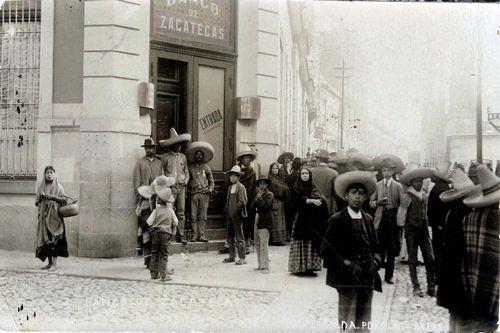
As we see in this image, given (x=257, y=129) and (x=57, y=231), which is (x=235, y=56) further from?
(x=57, y=231)

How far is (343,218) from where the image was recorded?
5.00m

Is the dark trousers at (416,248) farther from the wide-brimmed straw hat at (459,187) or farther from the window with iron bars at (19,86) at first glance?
the window with iron bars at (19,86)

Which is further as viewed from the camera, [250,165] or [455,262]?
[250,165]

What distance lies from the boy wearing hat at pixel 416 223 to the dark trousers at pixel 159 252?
280 cm

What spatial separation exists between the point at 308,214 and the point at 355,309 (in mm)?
2287

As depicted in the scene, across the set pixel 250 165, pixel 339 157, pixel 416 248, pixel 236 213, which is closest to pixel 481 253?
pixel 416 248

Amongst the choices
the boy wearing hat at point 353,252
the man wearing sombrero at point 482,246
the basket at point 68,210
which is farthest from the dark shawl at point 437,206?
the basket at point 68,210

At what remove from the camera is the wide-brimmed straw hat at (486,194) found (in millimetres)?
4980

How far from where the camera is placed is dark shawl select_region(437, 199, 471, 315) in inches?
200

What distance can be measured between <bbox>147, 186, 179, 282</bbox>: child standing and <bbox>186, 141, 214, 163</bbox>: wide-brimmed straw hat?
5.51 feet

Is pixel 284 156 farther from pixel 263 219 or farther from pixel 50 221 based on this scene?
pixel 50 221

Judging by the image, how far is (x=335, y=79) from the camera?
6.99 metres

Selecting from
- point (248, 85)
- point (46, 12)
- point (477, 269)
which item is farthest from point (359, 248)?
point (46, 12)

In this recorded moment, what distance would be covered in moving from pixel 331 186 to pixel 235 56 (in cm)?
312
